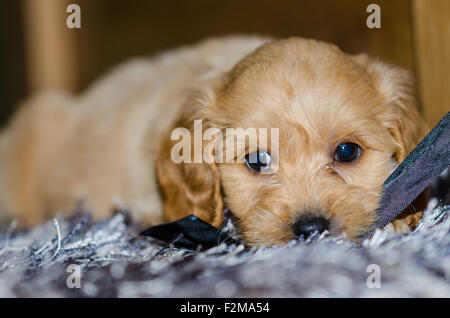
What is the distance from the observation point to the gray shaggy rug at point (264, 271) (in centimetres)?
121

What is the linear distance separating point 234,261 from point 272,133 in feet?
1.94

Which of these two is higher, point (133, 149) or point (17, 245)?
point (133, 149)

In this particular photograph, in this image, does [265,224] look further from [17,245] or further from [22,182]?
[22,182]

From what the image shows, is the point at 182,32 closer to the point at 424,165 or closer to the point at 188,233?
the point at 188,233

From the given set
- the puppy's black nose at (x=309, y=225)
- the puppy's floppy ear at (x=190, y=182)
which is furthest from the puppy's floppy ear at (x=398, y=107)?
the puppy's floppy ear at (x=190, y=182)

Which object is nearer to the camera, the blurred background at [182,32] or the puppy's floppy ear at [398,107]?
the puppy's floppy ear at [398,107]

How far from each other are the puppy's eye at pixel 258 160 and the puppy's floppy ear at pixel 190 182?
0.49ft

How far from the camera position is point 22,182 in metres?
3.09

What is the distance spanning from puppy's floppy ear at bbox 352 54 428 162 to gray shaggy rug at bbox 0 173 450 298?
0.47 meters

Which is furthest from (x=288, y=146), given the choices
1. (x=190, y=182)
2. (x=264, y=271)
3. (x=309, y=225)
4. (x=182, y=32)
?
(x=182, y=32)

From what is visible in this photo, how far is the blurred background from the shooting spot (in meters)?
2.19

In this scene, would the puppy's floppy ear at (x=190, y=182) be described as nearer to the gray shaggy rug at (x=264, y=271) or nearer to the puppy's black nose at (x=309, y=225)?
the puppy's black nose at (x=309, y=225)
